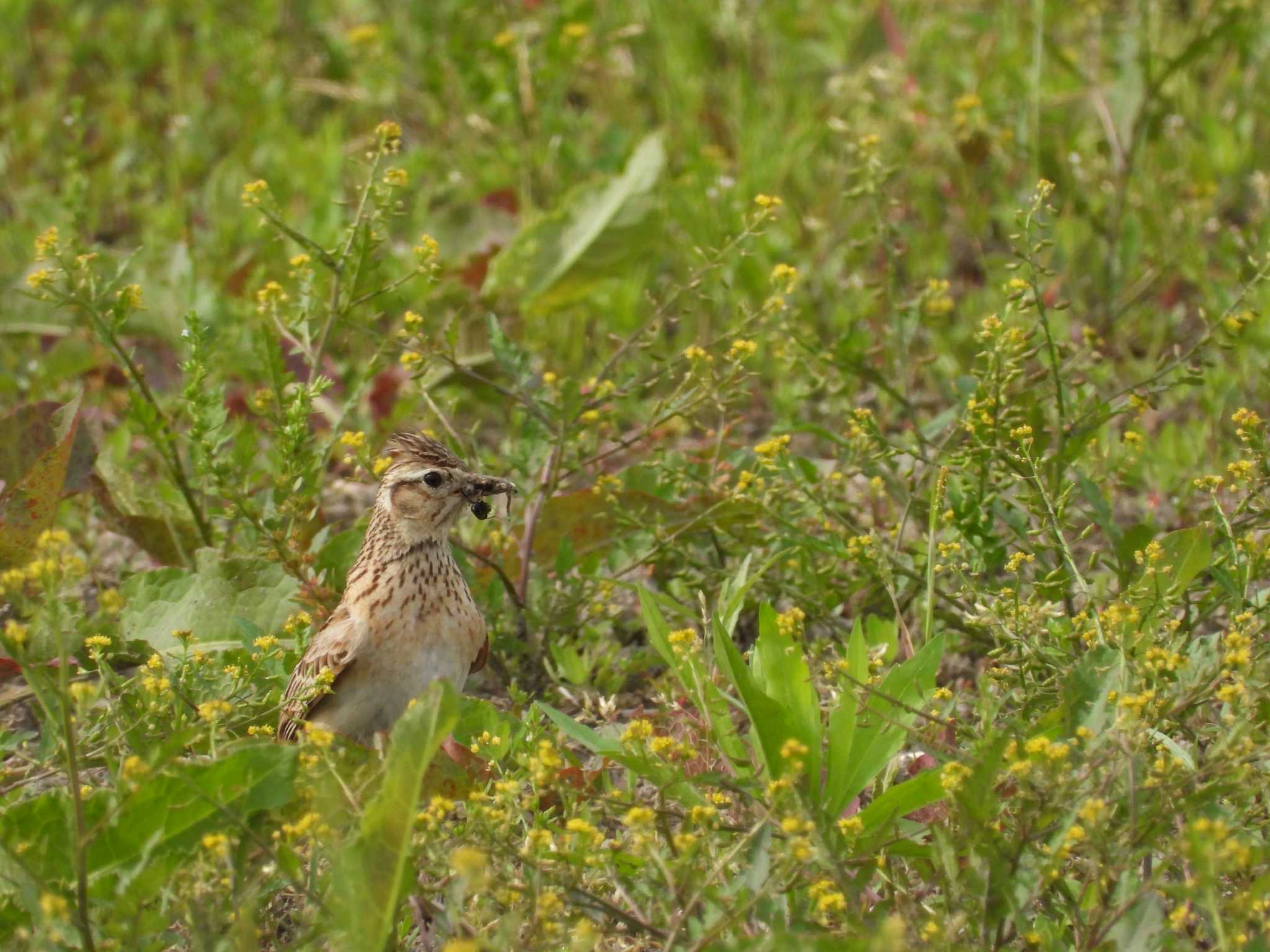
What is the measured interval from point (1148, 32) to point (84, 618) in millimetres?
4471

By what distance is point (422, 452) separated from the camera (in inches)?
177

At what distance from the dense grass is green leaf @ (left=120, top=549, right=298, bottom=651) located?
0.01 m

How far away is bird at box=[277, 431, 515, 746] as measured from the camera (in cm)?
427

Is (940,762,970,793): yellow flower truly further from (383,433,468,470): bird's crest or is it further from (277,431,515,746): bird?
(383,433,468,470): bird's crest

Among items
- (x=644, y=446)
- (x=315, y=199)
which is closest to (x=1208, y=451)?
(x=644, y=446)

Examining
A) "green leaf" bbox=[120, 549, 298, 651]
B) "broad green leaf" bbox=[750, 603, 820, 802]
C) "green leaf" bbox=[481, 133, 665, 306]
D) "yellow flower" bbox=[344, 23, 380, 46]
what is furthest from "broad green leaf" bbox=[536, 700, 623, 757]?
"yellow flower" bbox=[344, 23, 380, 46]

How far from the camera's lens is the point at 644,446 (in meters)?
5.79

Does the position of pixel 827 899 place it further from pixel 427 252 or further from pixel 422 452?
pixel 427 252

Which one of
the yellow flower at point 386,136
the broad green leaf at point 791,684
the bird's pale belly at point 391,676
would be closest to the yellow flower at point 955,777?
the broad green leaf at point 791,684

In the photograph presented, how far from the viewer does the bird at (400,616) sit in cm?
427

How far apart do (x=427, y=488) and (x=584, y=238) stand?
6.65 ft

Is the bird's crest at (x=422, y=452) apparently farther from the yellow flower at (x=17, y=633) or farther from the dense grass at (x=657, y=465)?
the yellow flower at (x=17, y=633)

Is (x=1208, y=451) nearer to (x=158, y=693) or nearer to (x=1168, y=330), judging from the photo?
(x=1168, y=330)

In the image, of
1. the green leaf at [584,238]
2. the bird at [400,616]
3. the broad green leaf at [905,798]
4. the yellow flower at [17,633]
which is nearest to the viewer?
the yellow flower at [17,633]
